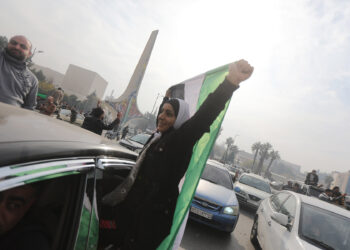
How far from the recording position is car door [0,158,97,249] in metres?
1.21

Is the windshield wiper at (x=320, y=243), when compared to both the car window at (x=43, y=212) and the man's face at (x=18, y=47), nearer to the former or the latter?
the car window at (x=43, y=212)

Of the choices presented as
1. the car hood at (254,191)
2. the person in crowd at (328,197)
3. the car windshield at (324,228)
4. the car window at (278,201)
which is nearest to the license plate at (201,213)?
the car window at (278,201)

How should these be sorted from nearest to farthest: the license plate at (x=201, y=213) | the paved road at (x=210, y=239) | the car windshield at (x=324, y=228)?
the car windshield at (x=324, y=228) < the paved road at (x=210, y=239) < the license plate at (x=201, y=213)

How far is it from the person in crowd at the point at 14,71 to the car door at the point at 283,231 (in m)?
4.00

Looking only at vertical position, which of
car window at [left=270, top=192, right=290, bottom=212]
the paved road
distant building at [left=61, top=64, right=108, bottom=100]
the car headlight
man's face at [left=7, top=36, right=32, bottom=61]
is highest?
distant building at [left=61, top=64, right=108, bottom=100]

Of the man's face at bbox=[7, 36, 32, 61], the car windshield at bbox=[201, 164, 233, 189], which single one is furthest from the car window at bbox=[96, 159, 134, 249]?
the car windshield at bbox=[201, 164, 233, 189]

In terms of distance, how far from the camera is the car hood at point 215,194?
17.3 ft

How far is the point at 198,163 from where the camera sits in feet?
6.33

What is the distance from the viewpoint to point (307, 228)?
3438mm

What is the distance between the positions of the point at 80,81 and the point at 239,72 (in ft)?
425

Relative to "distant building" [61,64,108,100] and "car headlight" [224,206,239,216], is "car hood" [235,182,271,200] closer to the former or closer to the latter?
"car headlight" [224,206,239,216]

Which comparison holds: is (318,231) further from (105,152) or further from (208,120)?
(105,152)

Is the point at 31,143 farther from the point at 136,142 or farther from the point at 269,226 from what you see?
the point at 136,142

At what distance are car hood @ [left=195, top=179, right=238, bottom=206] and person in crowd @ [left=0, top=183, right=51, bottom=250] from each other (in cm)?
430
